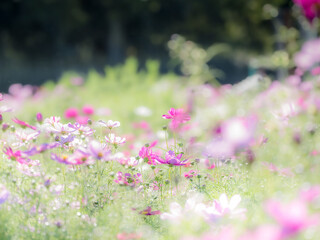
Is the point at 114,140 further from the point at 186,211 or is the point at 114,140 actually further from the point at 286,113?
the point at 286,113

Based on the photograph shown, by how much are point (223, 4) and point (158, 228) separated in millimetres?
15696

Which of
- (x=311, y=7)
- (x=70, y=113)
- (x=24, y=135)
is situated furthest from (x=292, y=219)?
(x=70, y=113)

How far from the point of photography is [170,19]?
17.5 metres

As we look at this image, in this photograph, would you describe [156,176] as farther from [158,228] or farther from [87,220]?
[87,220]

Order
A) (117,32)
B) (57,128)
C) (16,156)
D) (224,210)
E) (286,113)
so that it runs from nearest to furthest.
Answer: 1. (224,210)
2. (16,156)
3. (57,128)
4. (286,113)
5. (117,32)

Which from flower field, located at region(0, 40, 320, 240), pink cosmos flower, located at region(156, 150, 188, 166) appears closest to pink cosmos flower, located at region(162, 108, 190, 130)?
flower field, located at region(0, 40, 320, 240)

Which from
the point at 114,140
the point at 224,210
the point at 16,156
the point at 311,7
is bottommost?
the point at 224,210

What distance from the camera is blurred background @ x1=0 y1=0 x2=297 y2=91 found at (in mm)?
15414

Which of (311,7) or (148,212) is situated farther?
(311,7)

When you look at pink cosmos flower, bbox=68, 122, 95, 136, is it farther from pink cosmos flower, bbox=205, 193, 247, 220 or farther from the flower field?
A: pink cosmos flower, bbox=205, 193, 247, 220

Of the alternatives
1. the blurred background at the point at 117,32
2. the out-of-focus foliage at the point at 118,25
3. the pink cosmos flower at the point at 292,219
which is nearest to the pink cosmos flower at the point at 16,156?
the pink cosmos flower at the point at 292,219

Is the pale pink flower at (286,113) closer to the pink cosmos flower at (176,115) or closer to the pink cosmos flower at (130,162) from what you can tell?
the pink cosmos flower at (176,115)

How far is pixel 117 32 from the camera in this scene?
16.3 m

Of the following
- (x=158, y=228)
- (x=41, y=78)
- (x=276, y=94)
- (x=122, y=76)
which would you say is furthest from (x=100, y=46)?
(x=158, y=228)
